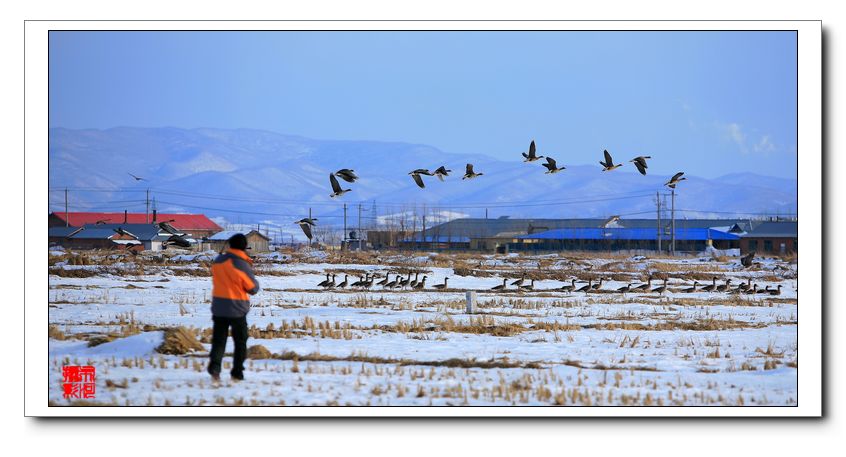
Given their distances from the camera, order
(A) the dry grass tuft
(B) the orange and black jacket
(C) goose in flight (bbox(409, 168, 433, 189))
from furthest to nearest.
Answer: (C) goose in flight (bbox(409, 168, 433, 189)) → (A) the dry grass tuft → (B) the orange and black jacket

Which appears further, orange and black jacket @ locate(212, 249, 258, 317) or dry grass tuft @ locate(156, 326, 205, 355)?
dry grass tuft @ locate(156, 326, 205, 355)

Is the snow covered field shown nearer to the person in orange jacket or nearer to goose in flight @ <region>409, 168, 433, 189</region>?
the person in orange jacket

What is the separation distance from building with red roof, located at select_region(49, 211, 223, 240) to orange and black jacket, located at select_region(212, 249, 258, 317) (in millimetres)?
76492

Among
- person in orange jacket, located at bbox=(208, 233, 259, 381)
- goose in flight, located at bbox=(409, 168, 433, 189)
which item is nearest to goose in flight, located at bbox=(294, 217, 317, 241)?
goose in flight, located at bbox=(409, 168, 433, 189)

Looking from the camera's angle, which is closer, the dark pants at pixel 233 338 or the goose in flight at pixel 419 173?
the dark pants at pixel 233 338

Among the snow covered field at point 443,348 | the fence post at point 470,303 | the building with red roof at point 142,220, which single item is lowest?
the snow covered field at point 443,348

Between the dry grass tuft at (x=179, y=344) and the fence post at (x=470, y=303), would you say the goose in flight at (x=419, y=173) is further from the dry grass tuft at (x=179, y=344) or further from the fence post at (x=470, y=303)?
the dry grass tuft at (x=179, y=344)

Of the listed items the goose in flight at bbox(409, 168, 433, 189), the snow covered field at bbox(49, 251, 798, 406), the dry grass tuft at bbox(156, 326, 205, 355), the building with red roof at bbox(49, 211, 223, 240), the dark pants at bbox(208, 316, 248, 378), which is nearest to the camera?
the dark pants at bbox(208, 316, 248, 378)

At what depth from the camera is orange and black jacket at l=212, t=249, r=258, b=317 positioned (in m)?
10.9

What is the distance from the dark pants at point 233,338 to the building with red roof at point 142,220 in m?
76.1

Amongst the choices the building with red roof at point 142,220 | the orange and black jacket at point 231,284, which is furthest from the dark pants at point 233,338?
the building with red roof at point 142,220

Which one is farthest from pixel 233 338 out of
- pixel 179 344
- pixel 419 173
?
pixel 419 173

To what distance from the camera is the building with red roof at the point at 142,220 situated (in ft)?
309

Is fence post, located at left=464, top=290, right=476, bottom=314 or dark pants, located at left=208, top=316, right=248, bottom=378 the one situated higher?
dark pants, located at left=208, top=316, right=248, bottom=378
